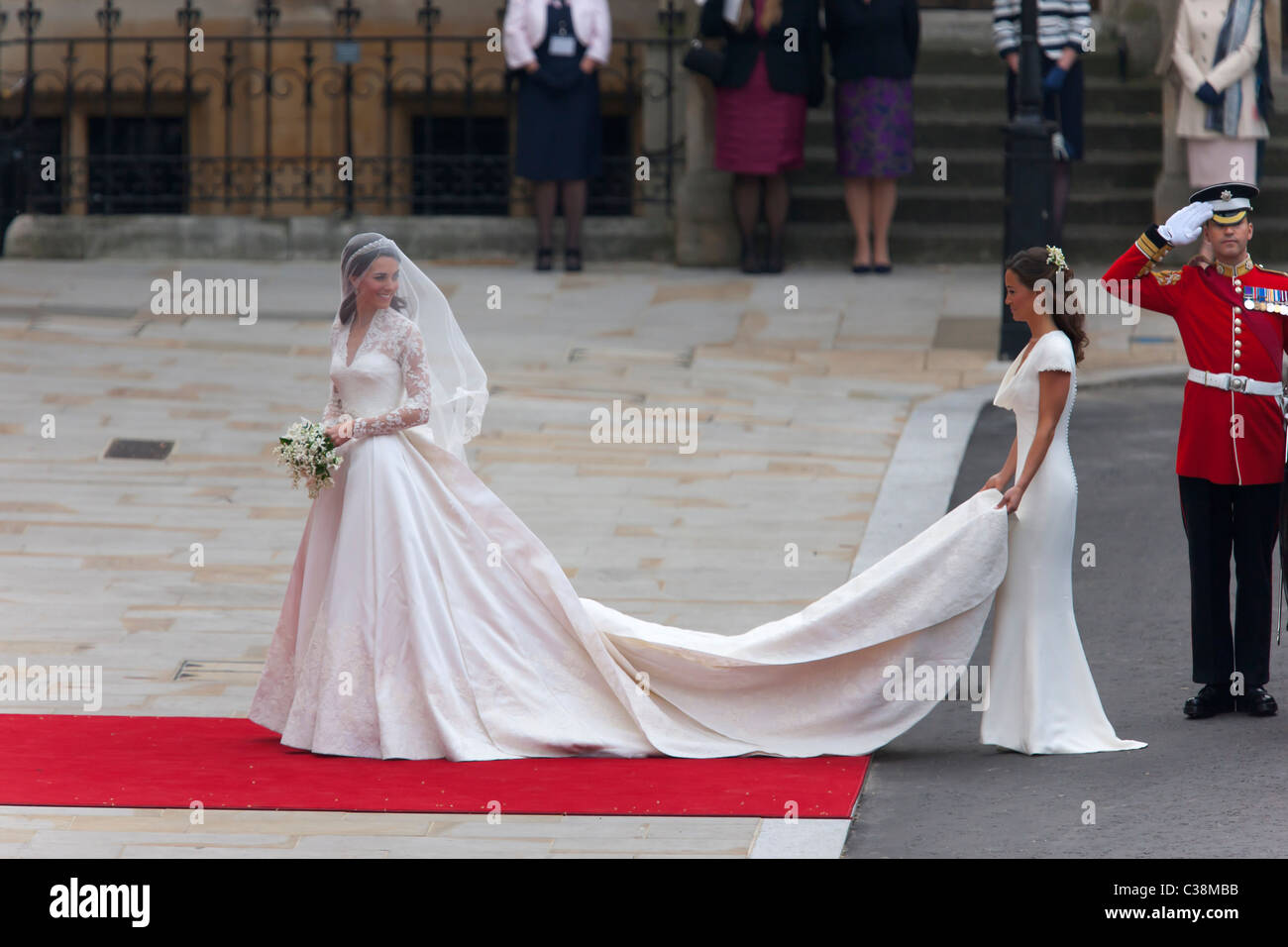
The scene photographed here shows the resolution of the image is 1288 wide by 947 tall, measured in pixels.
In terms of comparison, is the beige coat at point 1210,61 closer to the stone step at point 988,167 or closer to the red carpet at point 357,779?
the stone step at point 988,167

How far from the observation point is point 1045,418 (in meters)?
7.64

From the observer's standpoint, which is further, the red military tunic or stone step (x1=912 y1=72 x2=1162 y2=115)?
stone step (x1=912 y1=72 x2=1162 y2=115)

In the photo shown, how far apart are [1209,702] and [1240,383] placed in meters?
1.21

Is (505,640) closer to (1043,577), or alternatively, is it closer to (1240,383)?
(1043,577)

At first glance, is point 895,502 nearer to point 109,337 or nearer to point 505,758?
point 505,758

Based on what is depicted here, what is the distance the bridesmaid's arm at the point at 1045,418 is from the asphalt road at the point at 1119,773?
38.6 inches

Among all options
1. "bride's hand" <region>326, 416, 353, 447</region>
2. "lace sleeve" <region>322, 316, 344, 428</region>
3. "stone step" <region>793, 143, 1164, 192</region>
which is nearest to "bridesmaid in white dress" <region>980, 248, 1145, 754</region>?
"bride's hand" <region>326, 416, 353, 447</region>

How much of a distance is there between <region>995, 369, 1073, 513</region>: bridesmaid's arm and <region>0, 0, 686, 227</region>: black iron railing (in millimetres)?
10631

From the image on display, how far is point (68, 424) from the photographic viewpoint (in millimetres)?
13227

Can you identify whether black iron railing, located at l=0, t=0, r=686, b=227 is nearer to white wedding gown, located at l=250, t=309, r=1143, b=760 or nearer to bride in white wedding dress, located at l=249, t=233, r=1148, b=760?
bride in white wedding dress, located at l=249, t=233, r=1148, b=760

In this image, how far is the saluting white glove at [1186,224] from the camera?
7.75 metres

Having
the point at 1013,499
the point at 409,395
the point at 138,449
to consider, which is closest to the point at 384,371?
the point at 409,395

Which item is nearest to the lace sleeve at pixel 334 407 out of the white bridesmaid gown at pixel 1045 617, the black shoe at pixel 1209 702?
the white bridesmaid gown at pixel 1045 617

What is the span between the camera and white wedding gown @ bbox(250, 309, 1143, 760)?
305 inches
